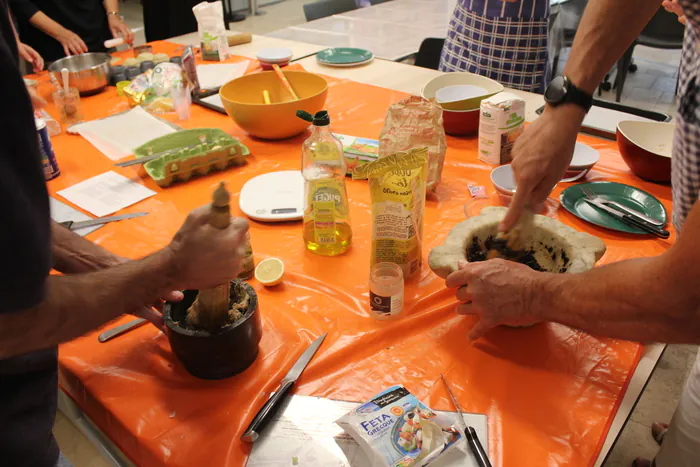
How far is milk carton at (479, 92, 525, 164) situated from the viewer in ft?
4.96

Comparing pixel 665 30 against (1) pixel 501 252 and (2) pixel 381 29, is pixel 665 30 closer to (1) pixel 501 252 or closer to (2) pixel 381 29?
(2) pixel 381 29

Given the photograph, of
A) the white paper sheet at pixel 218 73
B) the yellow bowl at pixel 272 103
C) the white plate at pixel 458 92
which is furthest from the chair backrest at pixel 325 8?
the white plate at pixel 458 92

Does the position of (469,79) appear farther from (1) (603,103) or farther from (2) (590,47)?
(2) (590,47)

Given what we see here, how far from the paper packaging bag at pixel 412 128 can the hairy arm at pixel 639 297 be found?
0.64m

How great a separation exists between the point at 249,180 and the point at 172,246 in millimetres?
759

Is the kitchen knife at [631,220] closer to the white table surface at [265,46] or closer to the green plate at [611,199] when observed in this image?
the green plate at [611,199]

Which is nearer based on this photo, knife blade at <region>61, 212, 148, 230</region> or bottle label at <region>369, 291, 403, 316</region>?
bottle label at <region>369, 291, 403, 316</region>

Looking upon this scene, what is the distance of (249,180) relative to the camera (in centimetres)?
156

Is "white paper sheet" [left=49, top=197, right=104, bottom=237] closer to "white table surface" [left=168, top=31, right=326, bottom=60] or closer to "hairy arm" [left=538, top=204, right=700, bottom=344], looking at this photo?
"hairy arm" [left=538, top=204, right=700, bottom=344]

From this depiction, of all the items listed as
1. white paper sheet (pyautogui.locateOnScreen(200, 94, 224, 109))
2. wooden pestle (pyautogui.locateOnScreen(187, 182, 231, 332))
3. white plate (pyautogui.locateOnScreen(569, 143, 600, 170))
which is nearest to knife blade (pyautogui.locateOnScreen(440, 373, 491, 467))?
wooden pestle (pyautogui.locateOnScreen(187, 182, 231, 332))

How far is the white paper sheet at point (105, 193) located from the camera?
1471 mm

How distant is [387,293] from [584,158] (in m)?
0.90

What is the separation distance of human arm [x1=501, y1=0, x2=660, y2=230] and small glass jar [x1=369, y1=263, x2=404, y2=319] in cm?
34

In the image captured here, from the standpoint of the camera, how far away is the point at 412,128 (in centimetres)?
139
